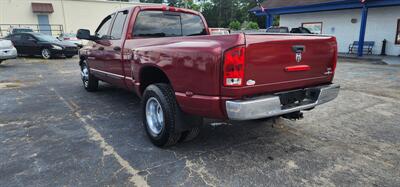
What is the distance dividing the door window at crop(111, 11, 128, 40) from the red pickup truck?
0.52ft

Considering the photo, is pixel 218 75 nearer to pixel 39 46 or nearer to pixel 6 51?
pixel 6 51

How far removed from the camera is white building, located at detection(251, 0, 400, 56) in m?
16.5

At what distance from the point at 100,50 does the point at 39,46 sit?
11783 millimetres

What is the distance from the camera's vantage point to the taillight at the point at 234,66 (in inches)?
108

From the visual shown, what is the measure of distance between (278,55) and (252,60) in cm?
39

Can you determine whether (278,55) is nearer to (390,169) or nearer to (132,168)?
(390,169)

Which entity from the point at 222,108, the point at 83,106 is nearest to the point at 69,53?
the point at 83,106

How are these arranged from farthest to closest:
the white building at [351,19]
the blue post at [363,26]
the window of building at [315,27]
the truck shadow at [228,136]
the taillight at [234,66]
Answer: the window of building at [315,27], the white building at [351,19], the blue post at [363,26], the truck shadow at [228,136], the taillight at [234,66]

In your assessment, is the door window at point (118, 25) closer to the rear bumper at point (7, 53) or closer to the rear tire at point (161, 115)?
the rear tire at point (161, 115)

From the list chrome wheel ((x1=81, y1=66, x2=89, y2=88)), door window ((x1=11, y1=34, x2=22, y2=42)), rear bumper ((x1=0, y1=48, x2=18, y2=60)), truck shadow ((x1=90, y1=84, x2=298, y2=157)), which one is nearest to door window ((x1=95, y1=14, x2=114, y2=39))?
chrome wheel ((x1=81, y1=66, x2=89, y2=88))

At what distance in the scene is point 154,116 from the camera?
3.93 meters

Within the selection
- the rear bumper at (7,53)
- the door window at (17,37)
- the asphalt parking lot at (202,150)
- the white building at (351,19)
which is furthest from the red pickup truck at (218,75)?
the white building at (351,19)

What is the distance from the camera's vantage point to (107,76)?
5430 mm

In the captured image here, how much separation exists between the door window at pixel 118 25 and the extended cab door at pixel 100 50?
174 mm
